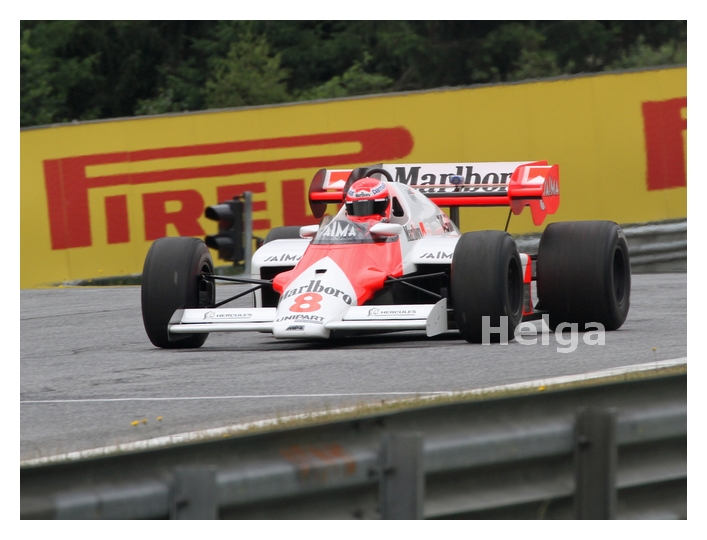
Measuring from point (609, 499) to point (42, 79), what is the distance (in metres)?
31.9

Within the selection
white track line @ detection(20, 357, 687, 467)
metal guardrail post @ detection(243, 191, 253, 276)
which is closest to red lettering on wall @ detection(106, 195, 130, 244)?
metal guardrail post @ detection(243, 191, 253, 276)

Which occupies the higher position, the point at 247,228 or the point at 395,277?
the point at 247,228

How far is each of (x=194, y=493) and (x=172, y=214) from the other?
15.1 meters

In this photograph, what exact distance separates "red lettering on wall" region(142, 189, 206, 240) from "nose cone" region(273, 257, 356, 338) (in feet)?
29.0

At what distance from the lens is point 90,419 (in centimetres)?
717

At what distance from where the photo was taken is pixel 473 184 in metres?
12.0

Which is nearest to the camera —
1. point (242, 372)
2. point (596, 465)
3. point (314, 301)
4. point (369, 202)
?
point (596, 465)

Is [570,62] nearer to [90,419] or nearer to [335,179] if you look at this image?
[335,179]

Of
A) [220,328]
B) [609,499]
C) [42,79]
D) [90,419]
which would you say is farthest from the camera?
[42,79]

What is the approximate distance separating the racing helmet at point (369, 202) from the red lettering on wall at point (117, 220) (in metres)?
8.69

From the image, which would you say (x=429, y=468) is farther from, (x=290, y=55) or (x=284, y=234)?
(x=290, y=55)

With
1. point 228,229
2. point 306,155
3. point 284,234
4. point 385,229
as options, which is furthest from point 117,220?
point 385,229

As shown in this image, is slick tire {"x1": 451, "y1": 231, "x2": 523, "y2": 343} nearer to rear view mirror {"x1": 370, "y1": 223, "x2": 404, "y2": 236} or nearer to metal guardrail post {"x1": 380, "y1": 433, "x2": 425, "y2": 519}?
rear view mirror {"x1": 370, "y1": 223, "x2": 404, "y2": 236}

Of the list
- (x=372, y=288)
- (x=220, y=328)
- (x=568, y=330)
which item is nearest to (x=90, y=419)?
(x=220, y=328)
